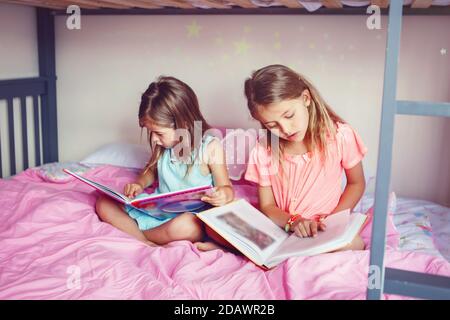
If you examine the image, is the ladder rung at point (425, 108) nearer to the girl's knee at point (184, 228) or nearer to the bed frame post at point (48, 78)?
the girl's knee at point (184, 228)

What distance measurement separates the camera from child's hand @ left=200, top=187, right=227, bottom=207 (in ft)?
4.13

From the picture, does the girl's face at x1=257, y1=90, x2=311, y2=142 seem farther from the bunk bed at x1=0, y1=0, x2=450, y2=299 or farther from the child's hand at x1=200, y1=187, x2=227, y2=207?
the bunk bed at x1=0, y1=0, x2=450, y2=299

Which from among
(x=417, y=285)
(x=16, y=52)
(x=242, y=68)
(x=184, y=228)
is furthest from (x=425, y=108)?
(x=16, y=52)

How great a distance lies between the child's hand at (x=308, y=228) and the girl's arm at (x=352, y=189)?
186 millimetres

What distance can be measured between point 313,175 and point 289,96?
9.2 inches

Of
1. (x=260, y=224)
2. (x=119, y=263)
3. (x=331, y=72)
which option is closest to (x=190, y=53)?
(x=331, y=72)

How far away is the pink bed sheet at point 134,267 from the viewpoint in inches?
37.0

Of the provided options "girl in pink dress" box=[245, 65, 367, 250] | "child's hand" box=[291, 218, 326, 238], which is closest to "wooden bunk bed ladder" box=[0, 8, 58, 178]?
"girl in pink dress" box=[245, 65, 367, 250]

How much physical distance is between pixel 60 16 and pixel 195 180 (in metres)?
1.07

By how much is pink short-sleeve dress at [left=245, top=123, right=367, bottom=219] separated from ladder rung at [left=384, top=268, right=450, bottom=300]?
0.55m

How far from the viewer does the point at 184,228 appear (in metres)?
1.24

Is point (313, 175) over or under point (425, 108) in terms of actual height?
under

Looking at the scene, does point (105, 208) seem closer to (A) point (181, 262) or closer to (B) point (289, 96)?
(A) point (181, 262)

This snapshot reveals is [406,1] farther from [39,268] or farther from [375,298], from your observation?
[39,268]
